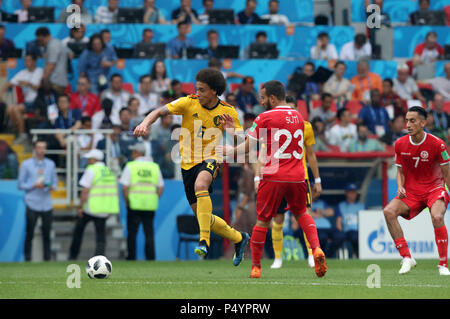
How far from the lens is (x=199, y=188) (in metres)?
10.2

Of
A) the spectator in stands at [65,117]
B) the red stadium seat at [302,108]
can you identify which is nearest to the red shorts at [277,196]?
the red stadium seat at [302,108]

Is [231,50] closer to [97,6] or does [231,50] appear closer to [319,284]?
[97,6]

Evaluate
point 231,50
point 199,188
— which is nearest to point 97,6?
point 231,50

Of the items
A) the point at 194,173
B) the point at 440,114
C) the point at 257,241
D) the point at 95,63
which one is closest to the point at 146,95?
the point at 95,63

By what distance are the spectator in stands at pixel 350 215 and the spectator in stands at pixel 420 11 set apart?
7.71m

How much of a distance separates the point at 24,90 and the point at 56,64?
3.22 ft

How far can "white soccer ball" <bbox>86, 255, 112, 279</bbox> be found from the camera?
10.2m

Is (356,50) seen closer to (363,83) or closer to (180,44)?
(363,83)

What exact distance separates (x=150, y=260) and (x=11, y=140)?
4.29m

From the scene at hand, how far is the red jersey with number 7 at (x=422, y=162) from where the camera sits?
1126 cm

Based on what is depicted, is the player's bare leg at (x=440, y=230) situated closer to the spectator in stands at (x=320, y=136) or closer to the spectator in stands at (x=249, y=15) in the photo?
the spectator in stands at (x=320, y=136)

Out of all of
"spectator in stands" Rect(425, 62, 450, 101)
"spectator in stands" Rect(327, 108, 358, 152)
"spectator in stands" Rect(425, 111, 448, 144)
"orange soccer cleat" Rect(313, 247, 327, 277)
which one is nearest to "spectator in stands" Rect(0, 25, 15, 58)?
"spectator in stands" Rect(327, 108, 358, 152)

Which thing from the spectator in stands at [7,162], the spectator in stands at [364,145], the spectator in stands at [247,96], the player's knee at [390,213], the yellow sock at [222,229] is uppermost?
the spectator in stands at [247,96]

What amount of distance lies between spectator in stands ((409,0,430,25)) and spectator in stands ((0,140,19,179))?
12.1 metres
